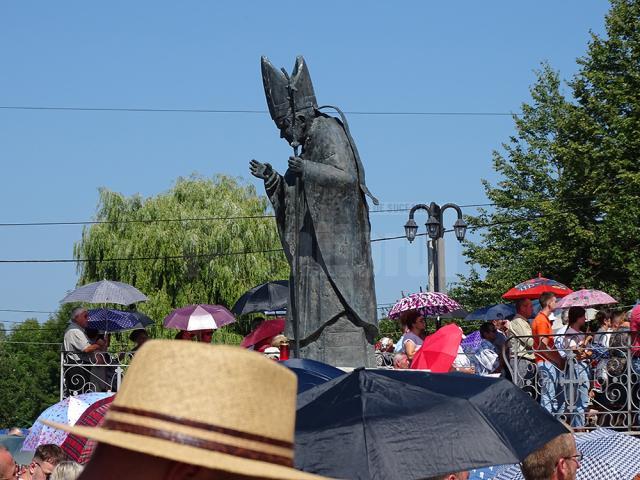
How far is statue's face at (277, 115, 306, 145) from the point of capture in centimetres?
1312

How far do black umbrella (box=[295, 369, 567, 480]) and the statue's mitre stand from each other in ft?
23.0

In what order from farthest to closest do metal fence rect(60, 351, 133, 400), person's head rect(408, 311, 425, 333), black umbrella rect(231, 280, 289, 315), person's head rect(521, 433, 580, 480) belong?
black umbrella rect(231, 280, 289, 315) < metal fence rect(60, 351, 133, 400) < person's head rect(408, 311, 425, 333) < person's head rect(521, 433, 580, 480)

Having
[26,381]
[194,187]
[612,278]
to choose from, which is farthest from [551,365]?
[26,381]

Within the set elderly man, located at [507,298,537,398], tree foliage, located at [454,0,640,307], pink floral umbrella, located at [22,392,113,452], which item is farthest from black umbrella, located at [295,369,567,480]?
tree foliage, located at [454,0,640,307]

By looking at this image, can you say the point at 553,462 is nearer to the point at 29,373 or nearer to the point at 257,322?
the point at 257,322

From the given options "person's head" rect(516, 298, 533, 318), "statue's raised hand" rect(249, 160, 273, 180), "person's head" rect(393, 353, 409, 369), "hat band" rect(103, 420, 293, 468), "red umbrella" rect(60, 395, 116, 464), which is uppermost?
"statue's raised hand" rect(249, 160, 273, 180)

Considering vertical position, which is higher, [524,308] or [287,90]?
[287,90]

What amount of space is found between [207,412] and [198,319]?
62.0 feet

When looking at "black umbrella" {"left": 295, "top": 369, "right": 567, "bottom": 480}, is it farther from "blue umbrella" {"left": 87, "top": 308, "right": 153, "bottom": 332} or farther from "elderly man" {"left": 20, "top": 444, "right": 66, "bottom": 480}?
"blue umbrella" {"left": 87, "top": 308, "right": 153, "bottom": 332}

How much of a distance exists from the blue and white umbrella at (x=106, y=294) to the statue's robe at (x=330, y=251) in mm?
7762

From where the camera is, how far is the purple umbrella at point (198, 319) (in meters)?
20.3

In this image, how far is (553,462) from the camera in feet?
18.2

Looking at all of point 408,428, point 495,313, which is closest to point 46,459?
point 408,428

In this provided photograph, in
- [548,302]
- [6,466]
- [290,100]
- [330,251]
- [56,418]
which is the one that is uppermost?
[290,100]
